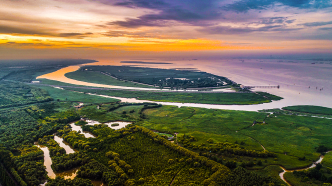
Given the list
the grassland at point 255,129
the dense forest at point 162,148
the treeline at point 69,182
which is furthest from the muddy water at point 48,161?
the grassland at point 255,129

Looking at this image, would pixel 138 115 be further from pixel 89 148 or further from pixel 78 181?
pixel 78 181

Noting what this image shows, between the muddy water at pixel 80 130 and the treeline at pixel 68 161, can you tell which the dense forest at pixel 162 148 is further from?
the muddy water at pixel 80 130

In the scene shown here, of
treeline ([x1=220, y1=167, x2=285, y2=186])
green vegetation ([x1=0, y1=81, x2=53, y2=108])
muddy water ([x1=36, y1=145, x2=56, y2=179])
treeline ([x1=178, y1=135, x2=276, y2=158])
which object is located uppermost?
green vegetation ([x1=0, y1=81, x2=53, y2=108])

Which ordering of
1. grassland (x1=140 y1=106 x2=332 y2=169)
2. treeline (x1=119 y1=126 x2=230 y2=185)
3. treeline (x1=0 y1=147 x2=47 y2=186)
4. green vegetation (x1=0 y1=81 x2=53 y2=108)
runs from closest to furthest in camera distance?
treeline (x1=0 y1=147 x2=47 y2=186) < treeline (x1=119 y1=126 x2=230 y2=185) < grassland (x1=140 y1=106 x2=332 y2=169) < green vegetation (x1=0 y1=81 x2=53 y2=108)

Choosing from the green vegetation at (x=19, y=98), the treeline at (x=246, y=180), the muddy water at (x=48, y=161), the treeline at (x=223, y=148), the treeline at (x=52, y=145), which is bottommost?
the muddy water at (x=48, y=161)

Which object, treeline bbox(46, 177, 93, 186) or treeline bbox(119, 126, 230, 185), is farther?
treeline bbox(119, 126, 230, 185)

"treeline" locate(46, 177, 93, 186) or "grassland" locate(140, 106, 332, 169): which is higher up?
"grassland" locate(140, 106, 332, 169)

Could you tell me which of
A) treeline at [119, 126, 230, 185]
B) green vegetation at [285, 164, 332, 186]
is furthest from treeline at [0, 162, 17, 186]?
green vegetation at [285, 164, 332, 186]

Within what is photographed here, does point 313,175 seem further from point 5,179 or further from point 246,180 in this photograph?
point 5,179

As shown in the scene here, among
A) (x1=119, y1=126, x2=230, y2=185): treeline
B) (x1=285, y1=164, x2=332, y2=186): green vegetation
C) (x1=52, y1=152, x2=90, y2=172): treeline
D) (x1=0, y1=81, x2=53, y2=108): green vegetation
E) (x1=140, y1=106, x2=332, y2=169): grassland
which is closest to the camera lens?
(x1=285, y1=164, x2=332, y2=186): green vegetation

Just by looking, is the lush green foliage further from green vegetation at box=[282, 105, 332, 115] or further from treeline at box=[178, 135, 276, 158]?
green vegetation at box=[282, 105, 332, 115]

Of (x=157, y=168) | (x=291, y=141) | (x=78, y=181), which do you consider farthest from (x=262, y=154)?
(x=78, y=181)

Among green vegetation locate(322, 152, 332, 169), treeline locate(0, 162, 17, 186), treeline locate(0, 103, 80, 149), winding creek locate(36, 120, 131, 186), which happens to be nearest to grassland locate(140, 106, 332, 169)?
green vegetation locate(322, 152, 332, 169)
